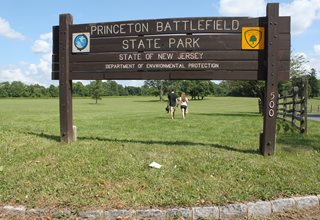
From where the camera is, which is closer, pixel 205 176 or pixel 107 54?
pixel 205 176

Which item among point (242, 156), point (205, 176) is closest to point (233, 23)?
point (242, 156)

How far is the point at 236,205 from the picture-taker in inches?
209

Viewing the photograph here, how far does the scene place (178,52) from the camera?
7883 mm

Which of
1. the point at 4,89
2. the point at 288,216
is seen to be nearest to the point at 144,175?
the point at 288,216

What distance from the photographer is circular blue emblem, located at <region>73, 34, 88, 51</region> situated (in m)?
8.36

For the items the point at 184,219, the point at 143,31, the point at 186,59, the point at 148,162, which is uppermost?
the point at 143,31

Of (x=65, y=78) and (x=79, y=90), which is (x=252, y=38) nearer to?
(x=65, y=78)

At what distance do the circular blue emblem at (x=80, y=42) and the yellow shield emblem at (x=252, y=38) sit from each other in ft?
11.0

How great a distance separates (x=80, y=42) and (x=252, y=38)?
364 cm

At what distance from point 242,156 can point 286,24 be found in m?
2.65

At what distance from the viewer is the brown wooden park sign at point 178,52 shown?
739cm

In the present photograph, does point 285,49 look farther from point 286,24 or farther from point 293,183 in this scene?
point 293,183

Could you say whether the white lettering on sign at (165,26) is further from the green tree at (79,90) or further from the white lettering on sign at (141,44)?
the green tree at (79,90)

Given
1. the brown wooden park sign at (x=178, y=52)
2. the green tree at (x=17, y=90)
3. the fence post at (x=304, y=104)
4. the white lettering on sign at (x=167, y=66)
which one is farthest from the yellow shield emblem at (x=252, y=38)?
the green tree at (x=17, y=90)
